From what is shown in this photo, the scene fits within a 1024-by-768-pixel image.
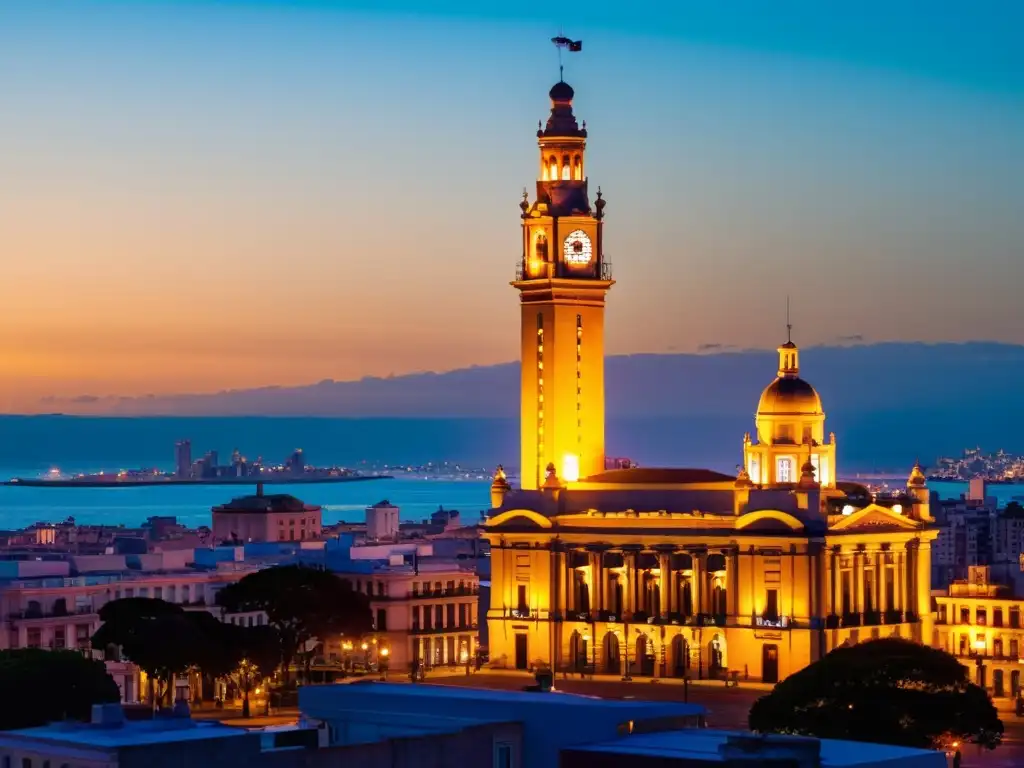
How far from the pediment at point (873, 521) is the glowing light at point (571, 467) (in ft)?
59.6

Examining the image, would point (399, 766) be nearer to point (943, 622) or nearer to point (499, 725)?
point (499, 725)

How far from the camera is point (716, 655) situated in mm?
152875

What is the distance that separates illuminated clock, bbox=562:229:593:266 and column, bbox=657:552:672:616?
746 inches

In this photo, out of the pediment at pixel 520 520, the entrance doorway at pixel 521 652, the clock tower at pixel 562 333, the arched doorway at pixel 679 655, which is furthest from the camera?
the clock tower at pixel 562 333

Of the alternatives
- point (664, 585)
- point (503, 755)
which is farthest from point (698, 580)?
point (503, 755)

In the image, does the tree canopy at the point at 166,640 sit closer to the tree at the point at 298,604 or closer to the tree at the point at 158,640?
the tree at the point at 158,640

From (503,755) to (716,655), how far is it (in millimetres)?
73484

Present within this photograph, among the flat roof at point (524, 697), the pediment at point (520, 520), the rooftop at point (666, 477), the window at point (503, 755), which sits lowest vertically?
the window at point (503, 755)

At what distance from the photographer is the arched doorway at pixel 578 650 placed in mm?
158125

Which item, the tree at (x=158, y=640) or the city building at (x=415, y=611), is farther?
the city building at (x=415, y=611)

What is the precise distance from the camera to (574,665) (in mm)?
158000

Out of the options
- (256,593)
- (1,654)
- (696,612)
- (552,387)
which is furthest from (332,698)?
(552,387)

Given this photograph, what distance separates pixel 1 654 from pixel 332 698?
34058 mm

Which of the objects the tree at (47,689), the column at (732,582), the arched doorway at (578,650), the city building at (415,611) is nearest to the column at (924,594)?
the column at (732,582)
